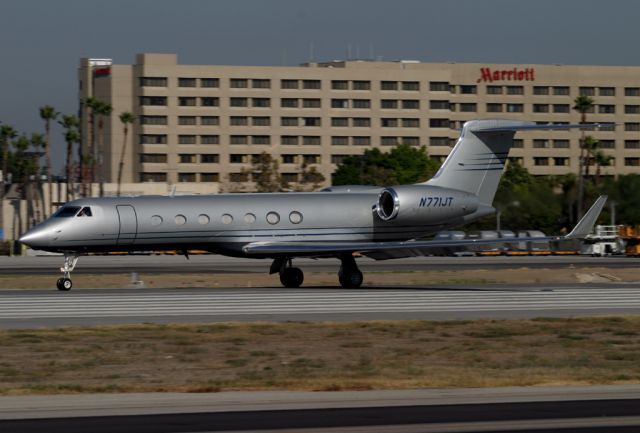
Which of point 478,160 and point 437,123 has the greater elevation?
point 437,123

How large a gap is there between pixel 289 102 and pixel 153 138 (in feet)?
54.9

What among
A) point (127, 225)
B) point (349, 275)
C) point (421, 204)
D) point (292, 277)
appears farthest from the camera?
point (292, 277)

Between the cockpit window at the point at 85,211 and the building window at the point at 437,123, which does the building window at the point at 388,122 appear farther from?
the cockpit window at the point at 85,211

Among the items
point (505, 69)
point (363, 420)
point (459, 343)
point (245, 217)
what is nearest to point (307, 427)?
point (363, 420)

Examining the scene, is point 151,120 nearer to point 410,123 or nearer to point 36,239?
point 410,123

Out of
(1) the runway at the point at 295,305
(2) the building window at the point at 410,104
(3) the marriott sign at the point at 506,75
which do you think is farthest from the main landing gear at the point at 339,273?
(3) the marriott sign at the point at 506,75

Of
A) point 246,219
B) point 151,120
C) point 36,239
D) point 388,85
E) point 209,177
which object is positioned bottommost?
point 36,239

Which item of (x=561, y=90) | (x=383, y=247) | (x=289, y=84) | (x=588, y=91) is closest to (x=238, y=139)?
(x=289, y=84)

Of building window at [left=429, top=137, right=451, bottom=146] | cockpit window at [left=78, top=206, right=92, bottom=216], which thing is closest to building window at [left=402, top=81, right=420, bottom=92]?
building window at [left=429, top=137, right=451, bottom=146]

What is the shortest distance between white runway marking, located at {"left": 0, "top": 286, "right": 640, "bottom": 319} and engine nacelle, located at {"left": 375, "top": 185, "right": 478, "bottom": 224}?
4017 mm

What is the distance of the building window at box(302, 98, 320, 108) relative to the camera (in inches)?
5221

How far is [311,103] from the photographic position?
133 metres

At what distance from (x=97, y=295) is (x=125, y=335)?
7.94 m

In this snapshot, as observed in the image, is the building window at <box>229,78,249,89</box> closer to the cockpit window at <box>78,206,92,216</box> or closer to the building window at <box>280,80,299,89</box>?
the building window at <box>280,80,299,89</box>
